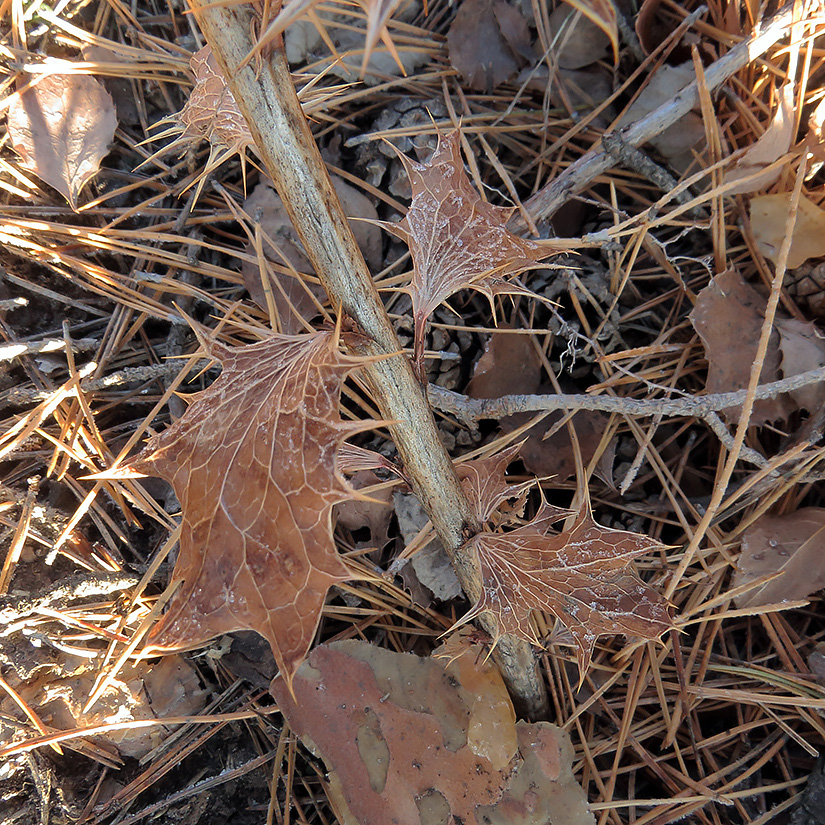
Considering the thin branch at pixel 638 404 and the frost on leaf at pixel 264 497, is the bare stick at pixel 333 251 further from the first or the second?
the thin branch at pixel 638 404

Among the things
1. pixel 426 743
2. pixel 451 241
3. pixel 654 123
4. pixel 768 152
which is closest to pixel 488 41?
pixel 654 123

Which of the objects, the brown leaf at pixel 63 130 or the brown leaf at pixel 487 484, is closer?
the brown leaf at pixel 487 484

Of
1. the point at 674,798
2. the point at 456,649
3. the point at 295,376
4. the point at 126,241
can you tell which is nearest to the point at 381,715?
the point at 456,649

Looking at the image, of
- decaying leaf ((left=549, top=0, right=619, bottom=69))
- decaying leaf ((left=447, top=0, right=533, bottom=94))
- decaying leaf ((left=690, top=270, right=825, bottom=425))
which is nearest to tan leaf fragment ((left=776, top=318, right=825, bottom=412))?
decaying leaf ((left=690, top=270, right=825, bottom=425))

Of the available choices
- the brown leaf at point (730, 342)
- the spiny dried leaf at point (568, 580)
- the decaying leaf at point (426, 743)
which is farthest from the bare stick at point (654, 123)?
the decaying leaf at point (426, 743)

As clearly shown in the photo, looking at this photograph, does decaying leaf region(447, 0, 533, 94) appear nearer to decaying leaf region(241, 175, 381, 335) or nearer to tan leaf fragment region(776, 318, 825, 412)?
decaying leaf region(241, 175, 381, 335)

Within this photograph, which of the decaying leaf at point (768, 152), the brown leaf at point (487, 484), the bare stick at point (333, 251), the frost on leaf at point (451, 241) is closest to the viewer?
the bare stick at point (333, 251)
